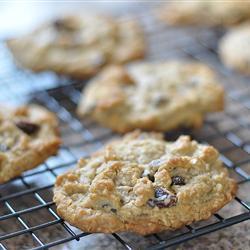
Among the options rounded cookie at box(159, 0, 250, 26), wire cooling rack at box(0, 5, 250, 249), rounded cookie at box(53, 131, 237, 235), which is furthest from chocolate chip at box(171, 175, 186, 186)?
rounded cookie at box(159, 0, 250, 26)

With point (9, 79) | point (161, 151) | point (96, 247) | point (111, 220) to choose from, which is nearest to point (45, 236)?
point (96, 247)

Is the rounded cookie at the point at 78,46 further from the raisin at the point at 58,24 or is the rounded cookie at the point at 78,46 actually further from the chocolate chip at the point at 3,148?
the chocolate chip at the point at 3,148

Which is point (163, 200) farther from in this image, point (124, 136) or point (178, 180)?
point (124, 136)

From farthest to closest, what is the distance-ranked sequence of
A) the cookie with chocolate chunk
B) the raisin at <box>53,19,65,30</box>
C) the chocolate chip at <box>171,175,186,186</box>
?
1. the raisin at <box>53,19,65,30</box>
2. the cookie with chocolate chunk
3. the chocolate chip at <box>171,175,186,186</box>

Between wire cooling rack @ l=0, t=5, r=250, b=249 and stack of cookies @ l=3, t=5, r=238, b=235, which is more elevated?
stack of cookies @ l=3, t=5, r=238, b=235

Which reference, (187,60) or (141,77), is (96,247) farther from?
(187,60)

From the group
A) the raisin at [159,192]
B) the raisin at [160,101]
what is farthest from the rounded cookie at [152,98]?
A: the raisin at [159,192]

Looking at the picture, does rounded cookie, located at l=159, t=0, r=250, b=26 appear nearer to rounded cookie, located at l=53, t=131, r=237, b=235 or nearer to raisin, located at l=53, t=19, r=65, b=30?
raisin, located at l=53, t=19, r=65, b=30

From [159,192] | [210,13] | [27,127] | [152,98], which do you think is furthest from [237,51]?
[159,192]
